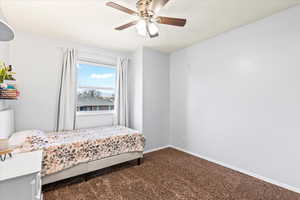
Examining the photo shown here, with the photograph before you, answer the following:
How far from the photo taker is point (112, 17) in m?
2.10

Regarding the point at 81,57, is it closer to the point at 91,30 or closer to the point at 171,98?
the point at 91,30

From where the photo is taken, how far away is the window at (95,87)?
3.18 metres

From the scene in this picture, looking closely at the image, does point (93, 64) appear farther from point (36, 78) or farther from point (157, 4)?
point (157, 4)

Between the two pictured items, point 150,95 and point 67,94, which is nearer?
point 67,94

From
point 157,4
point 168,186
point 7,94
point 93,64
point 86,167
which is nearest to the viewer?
point 157,4

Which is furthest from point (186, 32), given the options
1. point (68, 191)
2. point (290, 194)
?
point (68, 191)

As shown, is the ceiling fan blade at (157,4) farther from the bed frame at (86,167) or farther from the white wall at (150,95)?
the bed frame at (86,167)

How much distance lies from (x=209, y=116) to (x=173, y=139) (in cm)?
123

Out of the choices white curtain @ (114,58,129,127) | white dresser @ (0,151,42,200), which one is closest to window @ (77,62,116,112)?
white curtain @ (114,58,129,127)

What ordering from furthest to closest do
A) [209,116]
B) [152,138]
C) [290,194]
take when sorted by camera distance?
[152,138], [209,116], [290,194]

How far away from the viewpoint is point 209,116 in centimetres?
289

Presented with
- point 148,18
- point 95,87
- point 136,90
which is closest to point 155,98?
point 136,90

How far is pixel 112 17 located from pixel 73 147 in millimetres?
2074

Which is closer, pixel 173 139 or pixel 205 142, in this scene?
pixel 205 142
